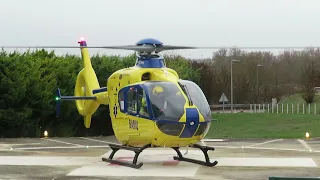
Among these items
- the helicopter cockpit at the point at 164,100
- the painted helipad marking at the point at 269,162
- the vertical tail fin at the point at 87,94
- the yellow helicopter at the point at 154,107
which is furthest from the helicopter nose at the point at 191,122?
the vertical tail fin at the point at 87,94

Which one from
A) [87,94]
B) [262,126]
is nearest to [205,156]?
[87,94]

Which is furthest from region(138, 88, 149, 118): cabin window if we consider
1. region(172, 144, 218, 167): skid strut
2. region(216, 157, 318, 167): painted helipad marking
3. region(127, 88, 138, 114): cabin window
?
region(216, 157, 318, 167): painted helipad marking

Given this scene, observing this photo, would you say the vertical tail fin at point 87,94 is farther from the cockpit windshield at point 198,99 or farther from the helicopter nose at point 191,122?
the helicopter nose at point 191,122

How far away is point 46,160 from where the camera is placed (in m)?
16.3

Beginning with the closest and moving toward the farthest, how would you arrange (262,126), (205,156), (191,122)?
1. (191,122)
2. (205,156)
3. (262,126)

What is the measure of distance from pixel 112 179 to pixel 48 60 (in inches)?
709

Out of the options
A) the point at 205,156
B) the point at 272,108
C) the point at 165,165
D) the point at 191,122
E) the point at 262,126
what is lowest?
the point at 272,108

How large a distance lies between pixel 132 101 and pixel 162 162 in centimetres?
207

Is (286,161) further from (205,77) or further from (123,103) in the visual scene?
(205,77)

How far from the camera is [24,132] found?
2747cm

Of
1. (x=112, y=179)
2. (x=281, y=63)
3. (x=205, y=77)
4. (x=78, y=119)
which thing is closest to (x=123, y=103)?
(x=112, y=179)

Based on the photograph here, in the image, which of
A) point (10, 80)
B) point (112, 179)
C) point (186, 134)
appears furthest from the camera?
point (10, 80)

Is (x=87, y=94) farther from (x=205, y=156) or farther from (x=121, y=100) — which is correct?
(x=205, y=156)

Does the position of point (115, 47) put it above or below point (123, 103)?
above
